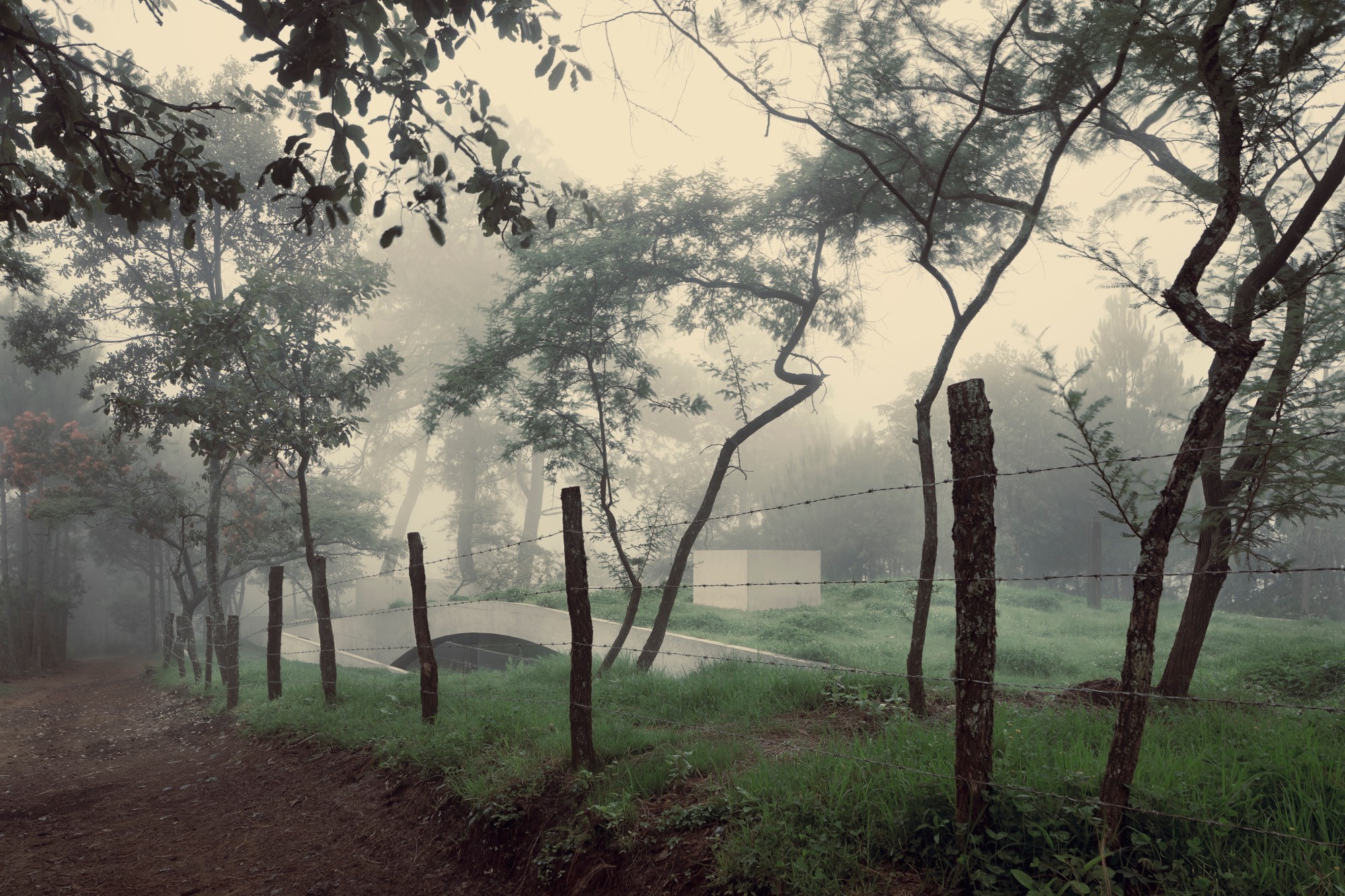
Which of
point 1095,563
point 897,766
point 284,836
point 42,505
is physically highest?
point 42,505

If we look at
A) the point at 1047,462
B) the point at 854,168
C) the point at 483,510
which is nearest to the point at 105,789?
the point at 854,168

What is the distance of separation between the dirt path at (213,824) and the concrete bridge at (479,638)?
15.4ft

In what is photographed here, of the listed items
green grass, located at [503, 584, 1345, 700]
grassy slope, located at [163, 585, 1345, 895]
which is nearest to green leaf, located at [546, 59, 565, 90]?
grassy slope, located at [163, 585, 1345, 895]

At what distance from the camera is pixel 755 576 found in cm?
1828

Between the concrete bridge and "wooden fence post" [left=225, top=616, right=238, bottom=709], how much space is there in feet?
5.22

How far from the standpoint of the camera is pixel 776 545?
29266mm

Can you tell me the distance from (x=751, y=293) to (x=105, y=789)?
8.01m

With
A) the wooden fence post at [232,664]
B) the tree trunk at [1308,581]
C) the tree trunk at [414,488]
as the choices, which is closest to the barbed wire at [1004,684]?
the wooden fence post at [232,664]

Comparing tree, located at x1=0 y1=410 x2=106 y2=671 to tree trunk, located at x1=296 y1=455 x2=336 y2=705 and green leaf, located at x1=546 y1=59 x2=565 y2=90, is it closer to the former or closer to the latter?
tree trunk, located at x1=296 y1=455 x2=336 y2=705

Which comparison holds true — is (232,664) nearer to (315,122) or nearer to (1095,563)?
(315,122)

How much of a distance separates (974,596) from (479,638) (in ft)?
59.3

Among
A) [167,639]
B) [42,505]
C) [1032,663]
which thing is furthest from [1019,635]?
[42,505]

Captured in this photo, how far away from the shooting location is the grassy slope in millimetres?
2785

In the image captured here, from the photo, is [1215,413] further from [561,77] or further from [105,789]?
[105,789]
